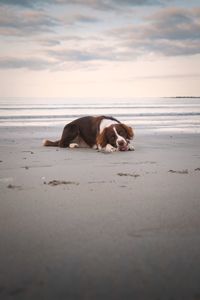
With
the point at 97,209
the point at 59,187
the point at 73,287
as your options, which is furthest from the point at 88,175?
the point at 73,287

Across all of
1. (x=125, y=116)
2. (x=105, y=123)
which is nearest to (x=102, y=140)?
(x=105, y=123)

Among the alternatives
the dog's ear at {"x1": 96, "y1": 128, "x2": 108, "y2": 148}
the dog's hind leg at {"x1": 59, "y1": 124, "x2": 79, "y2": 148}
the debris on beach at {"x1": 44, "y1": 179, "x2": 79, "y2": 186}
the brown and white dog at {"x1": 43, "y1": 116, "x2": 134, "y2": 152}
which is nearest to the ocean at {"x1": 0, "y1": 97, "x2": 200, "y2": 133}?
the brown and white dog at {"x1": 43, "y1": 116, "x2": 134, "y2": 152}

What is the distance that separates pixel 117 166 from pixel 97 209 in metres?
2.52

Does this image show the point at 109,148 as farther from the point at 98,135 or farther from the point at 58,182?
the point at 58,182

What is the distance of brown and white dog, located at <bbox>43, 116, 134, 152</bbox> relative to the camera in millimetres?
7637

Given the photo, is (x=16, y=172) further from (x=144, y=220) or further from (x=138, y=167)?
(x=144, y=220)

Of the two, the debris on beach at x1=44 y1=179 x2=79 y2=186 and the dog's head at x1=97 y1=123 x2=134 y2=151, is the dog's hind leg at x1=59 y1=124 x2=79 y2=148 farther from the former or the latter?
the debris on beach at x1=44 y1=179 x2=79 y2=186

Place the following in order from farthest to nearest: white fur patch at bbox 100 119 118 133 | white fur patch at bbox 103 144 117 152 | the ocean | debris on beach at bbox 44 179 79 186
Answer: the ocean, white fur patch at bbox 100 119 118 133, white fur patch at bbox 103 144 117 152, debris on beach at bbox 44 179 79 186

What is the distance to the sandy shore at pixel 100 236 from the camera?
1760mm

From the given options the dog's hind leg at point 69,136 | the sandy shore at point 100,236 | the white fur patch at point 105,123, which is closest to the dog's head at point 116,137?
the white fur patch at point 105,123

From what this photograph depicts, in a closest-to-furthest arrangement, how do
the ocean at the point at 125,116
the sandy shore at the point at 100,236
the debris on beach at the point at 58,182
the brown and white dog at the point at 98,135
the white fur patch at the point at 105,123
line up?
the sandy shore at the point at 100,236 < the debris on beach at the point at 58,182 < the brown and white dog at the point at 98,135 < the white fur patch at the point at 105,123 < the ocean at the point at 125,116

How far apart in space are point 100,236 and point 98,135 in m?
5.69

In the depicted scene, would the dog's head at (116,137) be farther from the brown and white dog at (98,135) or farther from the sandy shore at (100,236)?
the sandy shore at (100,236)

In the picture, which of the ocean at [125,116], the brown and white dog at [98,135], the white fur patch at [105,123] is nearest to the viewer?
the brown and white dog at [98,135]
